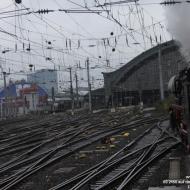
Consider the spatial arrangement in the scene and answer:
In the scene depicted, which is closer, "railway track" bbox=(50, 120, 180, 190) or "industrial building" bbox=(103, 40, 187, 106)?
→ "railway track" bbox=(50, 120, 180, 190)

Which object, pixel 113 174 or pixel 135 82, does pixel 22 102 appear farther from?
pixel 113 174

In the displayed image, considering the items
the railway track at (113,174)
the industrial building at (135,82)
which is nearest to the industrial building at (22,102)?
the industrial building at (135,82)

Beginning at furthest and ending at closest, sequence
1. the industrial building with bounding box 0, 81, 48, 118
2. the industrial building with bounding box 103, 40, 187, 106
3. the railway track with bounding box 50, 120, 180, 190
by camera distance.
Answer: the industrial building with bounding box 103, 40, 187, 106 < the industrial building with bounding box 0, 81, 48, 118 < the railway track with bounding box 50, 120, 180, 190

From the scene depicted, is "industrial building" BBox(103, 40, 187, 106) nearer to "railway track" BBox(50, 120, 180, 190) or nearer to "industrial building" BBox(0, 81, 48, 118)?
"industrial building" BBox(0, 81, 48, 118)

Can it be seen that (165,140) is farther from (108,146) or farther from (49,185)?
(49,185)

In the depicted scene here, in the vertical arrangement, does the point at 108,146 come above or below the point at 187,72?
below

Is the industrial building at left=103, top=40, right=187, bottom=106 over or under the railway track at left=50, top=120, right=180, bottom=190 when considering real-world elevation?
over

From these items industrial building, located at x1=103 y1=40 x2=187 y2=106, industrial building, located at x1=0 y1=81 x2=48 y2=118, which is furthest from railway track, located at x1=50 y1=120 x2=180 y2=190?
industrial building, located at x1=103 y1=40 x2=187 y2=106

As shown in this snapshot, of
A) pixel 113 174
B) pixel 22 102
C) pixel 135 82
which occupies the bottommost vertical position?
pixel 113 174

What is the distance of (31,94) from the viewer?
8625cm

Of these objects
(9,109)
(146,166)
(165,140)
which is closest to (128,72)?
(9,109)

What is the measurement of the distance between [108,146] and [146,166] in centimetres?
782

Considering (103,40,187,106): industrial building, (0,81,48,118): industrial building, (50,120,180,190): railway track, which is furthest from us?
(103,40,187,106): industrial building

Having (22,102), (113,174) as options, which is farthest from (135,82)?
(113,174)
